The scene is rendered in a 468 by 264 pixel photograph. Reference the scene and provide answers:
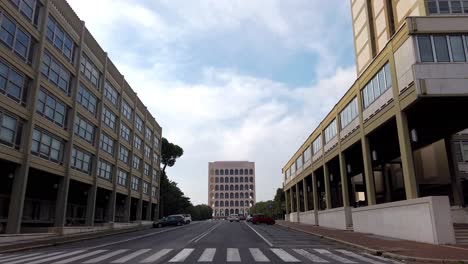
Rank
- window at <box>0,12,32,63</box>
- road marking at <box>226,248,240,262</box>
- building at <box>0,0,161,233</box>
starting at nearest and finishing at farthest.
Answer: road marking at <box>226,248,240,262</box>
window at <box>0,12,32,63</box>
building at <box>0,0,161,233</box>

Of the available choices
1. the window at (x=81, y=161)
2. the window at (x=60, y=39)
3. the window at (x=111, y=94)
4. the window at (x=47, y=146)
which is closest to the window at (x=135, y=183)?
the window at (x=111, y=94)

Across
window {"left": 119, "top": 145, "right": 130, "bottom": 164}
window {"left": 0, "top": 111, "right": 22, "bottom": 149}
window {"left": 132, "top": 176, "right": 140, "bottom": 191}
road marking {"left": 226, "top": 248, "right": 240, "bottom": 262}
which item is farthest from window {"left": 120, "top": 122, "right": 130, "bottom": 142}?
road marking {"left": 226, "top": 248, "right": 240, "bottom": 262}

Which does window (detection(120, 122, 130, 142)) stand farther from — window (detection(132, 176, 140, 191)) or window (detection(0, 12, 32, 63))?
window (detection(0, 12, 32, 63))

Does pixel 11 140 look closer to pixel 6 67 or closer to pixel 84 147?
pixel 6 67

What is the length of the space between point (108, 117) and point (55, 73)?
13.9m

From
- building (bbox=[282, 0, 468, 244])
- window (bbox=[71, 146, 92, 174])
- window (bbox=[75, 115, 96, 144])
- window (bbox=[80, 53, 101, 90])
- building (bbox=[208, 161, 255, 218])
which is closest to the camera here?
building (bbox=[282, 0, 468, 244])

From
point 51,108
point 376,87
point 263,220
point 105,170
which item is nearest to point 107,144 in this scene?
point 105,170

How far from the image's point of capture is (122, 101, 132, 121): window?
51.8 m

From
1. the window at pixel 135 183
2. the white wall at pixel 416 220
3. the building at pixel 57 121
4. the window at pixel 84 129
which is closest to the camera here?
the white wall at pixel 416 220

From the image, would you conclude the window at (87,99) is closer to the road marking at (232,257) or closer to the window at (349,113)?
the window at (349,113)

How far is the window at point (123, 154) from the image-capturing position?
5006cm

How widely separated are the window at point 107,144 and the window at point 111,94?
4.49 meters

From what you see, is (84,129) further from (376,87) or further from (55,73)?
(376,87)

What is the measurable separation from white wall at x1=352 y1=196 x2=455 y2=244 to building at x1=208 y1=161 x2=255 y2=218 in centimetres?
16476
